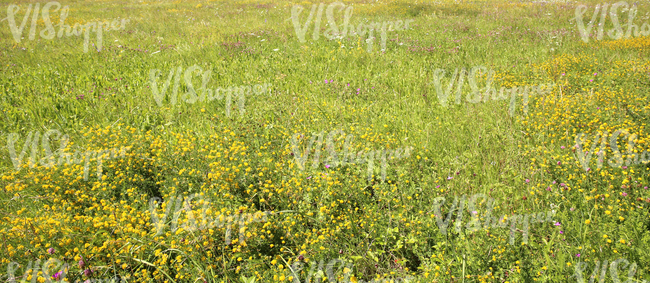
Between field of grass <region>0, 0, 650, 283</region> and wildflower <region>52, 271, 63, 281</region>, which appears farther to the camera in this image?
field of grass <region>0, 0, 650, 283</region>

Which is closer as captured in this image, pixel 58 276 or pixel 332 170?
pixel 58 276

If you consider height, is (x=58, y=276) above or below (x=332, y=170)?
below

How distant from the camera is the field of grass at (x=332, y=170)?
2.35 metres

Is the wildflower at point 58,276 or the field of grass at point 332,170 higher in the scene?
the field of grass at point 332,170

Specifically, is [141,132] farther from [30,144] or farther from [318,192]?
[318,192]

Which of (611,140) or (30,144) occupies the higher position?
(611,140)

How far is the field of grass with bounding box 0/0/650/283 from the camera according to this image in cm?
235

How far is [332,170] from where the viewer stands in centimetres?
323

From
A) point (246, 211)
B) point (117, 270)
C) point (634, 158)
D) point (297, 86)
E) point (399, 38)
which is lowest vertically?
point (117, 270)

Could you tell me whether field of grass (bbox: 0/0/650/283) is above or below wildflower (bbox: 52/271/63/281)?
above

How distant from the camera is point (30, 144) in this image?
4.09m

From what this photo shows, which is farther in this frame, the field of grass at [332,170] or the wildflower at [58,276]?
the field of grass at [332,170]

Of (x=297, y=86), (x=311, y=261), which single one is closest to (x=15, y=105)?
Answer: (x=297, y=86)

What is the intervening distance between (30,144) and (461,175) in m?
4.86
